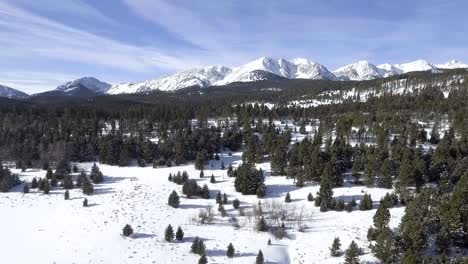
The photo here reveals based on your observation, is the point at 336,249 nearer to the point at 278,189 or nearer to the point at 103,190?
the point at 278,189

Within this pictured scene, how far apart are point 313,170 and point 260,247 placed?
2960 centimetres

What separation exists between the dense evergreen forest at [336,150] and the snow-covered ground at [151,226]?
12.3 feet

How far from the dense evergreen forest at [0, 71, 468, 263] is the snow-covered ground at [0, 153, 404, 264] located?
12.3ft

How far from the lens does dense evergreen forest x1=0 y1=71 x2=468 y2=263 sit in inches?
1980

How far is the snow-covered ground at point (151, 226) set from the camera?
48312 mm

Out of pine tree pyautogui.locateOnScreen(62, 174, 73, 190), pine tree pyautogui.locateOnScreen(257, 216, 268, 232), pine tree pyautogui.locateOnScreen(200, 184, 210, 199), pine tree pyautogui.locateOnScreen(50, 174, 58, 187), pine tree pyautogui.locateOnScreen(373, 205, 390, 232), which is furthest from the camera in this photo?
pine tree pyautogui.locateOnScreen(50, 174, 58, 187)

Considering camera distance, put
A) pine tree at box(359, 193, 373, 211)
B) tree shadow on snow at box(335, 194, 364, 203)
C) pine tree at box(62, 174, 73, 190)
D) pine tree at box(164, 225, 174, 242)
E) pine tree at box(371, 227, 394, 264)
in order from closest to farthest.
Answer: pine tree at box(371, 227, 394, 264), pine tree at box(164, 225, 174, 242), pine tree at box(359, 193, 373, 211), tree shadow on snow at box(335, 194, 364, 203), pine tree at box(62, 174, 73, 190)

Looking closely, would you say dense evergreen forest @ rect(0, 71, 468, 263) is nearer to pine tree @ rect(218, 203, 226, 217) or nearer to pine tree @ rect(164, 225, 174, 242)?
pine tree @ rect(218, 203, 226, 217)

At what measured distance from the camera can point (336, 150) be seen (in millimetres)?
83250

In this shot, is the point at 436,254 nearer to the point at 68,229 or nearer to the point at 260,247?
the point at 260,247

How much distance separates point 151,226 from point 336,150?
43246 mm

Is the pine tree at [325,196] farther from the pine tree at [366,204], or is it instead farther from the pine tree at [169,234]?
the pine tree at [169,234]

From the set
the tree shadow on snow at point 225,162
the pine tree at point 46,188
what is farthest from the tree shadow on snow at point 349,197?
the pine tree at point 46,188

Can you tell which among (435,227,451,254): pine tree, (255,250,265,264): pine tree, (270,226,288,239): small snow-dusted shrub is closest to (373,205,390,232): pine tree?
(435,227,451,254): pine tree
